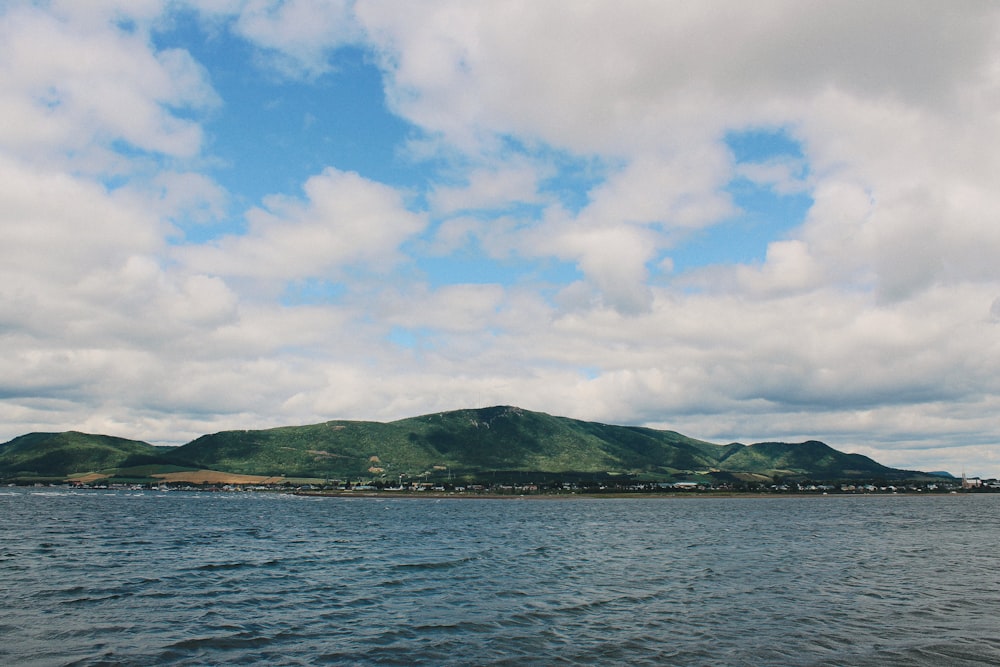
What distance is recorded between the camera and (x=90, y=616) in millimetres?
43219

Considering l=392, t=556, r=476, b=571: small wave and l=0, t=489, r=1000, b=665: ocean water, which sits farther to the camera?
l=392, t=556, r=476, b=571: small wave

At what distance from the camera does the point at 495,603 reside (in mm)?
49281

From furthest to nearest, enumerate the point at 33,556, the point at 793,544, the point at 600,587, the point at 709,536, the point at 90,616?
the point at 709,536
the point at 793,544
the point at 33,556
the point at 600,587
the point at 90,616

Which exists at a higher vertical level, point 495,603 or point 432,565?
point 495,603

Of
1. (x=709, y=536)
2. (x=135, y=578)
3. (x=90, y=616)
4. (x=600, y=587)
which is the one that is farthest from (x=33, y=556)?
(x=709, y=536)

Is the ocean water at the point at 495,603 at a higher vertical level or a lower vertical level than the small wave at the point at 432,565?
higher

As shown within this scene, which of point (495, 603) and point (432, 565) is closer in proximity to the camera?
point (495, 603)

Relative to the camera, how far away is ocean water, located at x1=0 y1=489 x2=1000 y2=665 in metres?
34.7

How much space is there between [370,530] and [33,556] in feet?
206

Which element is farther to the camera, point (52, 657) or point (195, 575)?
point (195, 575)

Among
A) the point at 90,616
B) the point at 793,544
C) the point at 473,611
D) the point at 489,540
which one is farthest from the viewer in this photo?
the point at 489,540

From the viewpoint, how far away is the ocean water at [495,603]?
114 ft

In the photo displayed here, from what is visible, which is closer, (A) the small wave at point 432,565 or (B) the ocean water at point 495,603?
(B) the ocean water at point 495,603

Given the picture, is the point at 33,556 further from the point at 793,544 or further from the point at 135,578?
the point at 793,544
